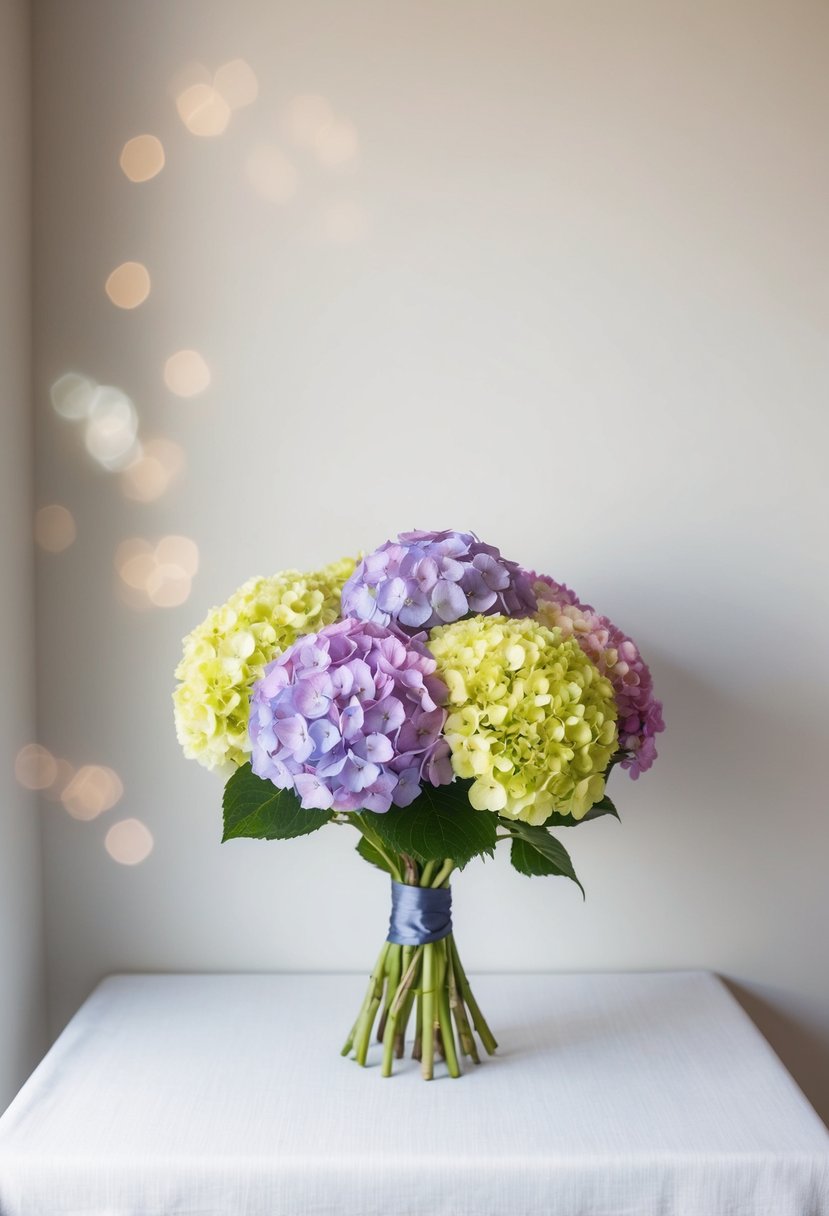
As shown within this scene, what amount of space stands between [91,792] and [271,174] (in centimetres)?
76

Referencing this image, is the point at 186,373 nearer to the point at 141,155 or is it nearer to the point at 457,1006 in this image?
the point at 141,155

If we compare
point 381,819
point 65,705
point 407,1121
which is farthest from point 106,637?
point 407,1121

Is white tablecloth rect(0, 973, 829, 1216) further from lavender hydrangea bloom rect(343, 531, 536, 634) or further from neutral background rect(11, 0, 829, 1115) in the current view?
lavender hydrangea bloom rect(343, 531, 536, 634)

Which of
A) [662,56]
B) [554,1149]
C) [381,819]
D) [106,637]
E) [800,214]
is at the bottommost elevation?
→ [554,1149]

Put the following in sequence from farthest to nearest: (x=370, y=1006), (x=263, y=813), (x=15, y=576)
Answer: (x=15, y=576) → (x=370, y=1006) → (x=263, y=813)

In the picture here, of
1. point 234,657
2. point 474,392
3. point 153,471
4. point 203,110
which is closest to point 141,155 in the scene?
point 203,110

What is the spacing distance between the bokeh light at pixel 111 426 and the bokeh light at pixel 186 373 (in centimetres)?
6

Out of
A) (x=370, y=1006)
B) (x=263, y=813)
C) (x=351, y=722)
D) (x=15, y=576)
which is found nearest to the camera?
(x=351, y=722)

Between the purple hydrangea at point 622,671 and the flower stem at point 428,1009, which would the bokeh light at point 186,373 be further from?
the flower stem at point 428,1009

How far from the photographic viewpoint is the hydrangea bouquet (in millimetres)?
857

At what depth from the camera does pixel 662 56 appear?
49.0 inches

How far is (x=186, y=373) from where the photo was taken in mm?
1260

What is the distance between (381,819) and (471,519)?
47 cm

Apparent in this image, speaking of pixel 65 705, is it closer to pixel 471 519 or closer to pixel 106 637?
pixel 106 637
